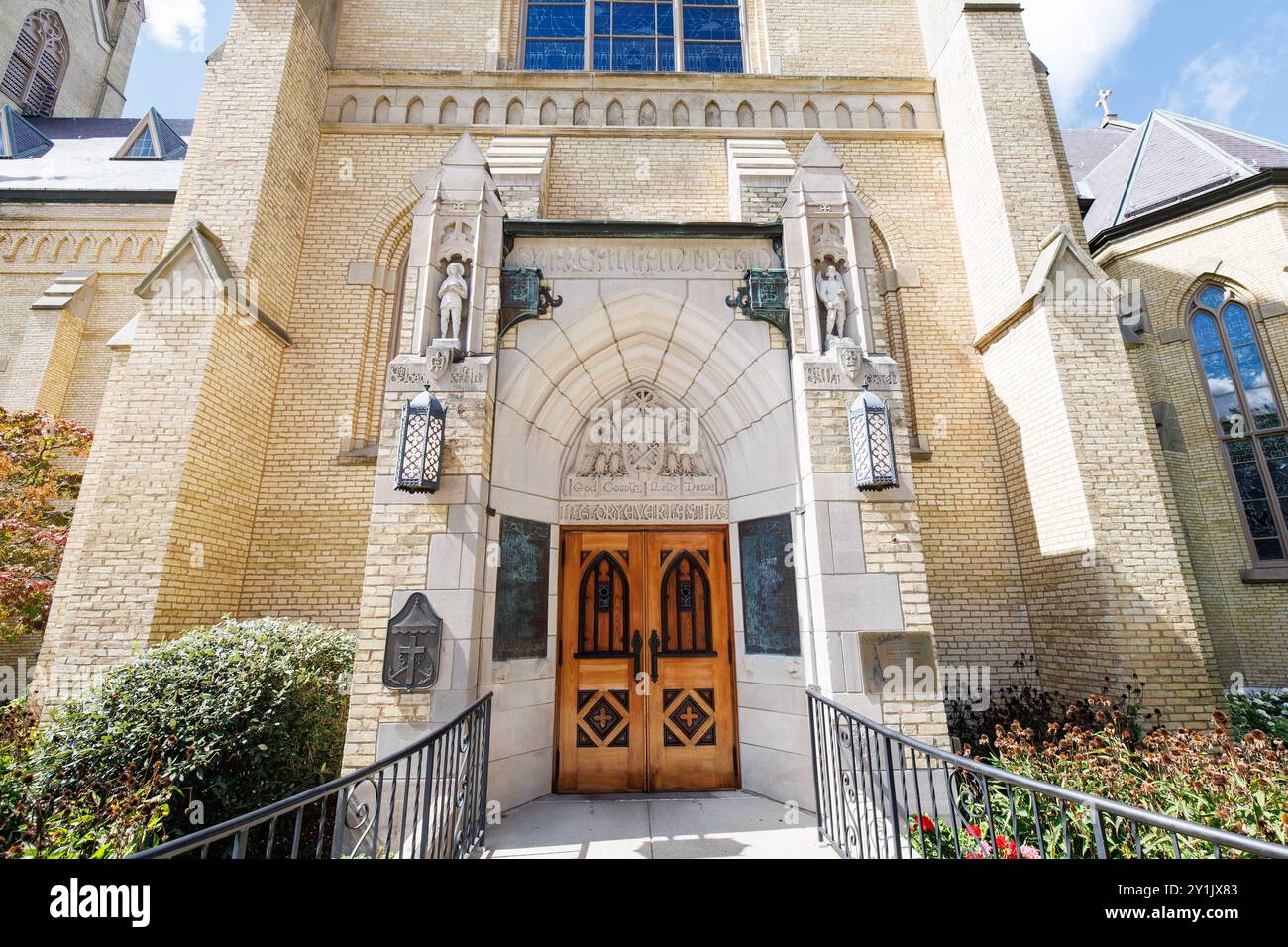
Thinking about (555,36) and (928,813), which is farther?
(555,36)

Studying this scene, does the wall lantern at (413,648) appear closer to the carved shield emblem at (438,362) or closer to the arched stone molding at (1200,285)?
the carved shield emblem at (438,362)

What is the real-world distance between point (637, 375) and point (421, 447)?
2.76 m


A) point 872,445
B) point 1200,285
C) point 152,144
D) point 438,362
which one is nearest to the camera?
point 872,445

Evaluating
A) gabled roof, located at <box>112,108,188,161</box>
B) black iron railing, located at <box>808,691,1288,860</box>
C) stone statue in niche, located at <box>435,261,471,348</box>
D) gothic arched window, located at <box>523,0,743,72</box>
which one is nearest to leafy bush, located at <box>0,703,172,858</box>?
stone statue in niche, located at <box>435,261,471,348</box>

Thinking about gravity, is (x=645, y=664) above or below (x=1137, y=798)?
above

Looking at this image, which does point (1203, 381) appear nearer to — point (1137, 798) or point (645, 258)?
point (1137, 798)

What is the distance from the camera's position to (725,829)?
189 inches

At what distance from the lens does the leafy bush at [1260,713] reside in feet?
22.5

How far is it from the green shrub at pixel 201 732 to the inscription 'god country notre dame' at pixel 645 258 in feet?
16.0

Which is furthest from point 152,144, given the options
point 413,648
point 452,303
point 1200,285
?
point 1200,285

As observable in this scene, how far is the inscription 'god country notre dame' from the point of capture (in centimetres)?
617

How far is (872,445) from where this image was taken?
515 centimetres

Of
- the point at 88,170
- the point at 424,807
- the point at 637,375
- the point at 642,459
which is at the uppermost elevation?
the point at 88,170

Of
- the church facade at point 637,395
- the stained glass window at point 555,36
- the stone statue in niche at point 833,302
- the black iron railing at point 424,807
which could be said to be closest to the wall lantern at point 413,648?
the church facade at point 637,395
